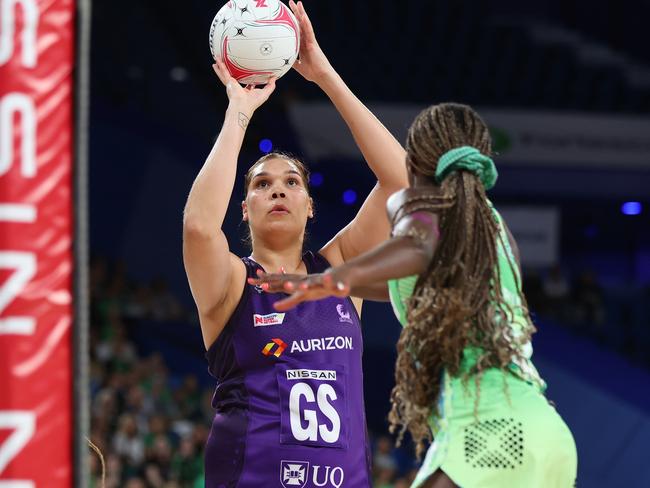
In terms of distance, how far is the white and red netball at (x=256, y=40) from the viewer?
411 cm

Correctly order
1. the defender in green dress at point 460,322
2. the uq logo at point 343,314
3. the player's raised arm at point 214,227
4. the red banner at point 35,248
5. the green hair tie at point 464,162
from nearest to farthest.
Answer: the red banner at point 35,248 < the defender in green dress at point 460,322 < the green hair tie at point 464,162 < the player's raised arm at point 214,227 < the uq logo at point 343,314

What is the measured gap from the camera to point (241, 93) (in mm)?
3988

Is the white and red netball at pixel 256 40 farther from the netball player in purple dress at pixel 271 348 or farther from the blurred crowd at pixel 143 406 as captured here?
the blurred crowd at pixel 143 406

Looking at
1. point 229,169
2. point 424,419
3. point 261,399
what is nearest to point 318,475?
point 261,399

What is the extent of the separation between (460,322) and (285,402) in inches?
43.2

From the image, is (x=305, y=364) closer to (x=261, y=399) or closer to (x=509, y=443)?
(x=261, y=399)

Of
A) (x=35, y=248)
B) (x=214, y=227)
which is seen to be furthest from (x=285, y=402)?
(x=35, y=248)

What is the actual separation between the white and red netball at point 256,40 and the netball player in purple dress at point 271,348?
9cm

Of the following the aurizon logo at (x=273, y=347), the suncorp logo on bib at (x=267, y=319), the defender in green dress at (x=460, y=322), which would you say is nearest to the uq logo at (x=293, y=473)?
the aurizon logo at (x=273, y=347)

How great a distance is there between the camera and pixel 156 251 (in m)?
15.0

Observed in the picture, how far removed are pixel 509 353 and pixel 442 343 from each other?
0.18m

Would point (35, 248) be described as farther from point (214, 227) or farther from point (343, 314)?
point (343, 314)

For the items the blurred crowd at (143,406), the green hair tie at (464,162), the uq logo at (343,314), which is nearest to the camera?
the green hair tie at (464,162)

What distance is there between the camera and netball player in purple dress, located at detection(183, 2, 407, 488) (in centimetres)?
383
